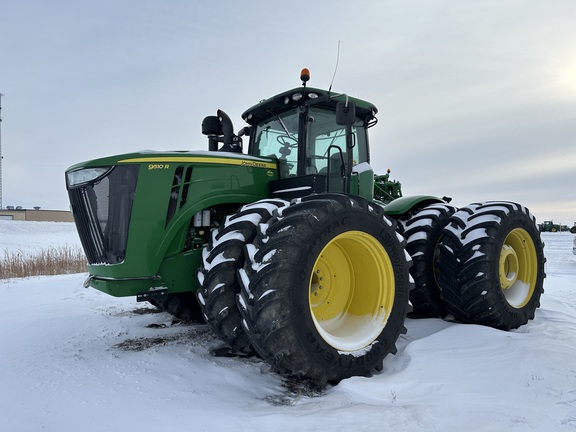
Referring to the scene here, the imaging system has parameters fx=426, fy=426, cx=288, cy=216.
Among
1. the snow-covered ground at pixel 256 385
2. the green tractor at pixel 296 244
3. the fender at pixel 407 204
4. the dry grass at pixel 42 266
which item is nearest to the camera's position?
the snow-covered ground at pixel 256 385

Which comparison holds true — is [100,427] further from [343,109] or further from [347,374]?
[343,109]

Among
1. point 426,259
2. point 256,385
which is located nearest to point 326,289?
point 256,385

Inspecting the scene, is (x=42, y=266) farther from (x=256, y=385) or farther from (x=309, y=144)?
(x=256, y=385)

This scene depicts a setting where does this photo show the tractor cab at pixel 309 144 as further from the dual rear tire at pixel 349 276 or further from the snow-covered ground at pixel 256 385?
the snow-covered ground at pixel 256 385

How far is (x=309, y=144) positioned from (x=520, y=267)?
121 inches

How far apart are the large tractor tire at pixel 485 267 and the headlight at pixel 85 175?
347 cm

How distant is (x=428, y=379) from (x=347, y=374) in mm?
577

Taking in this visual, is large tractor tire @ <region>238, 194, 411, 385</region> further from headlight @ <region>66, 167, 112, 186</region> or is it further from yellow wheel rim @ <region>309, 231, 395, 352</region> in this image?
headlight @ <region>66, 167, 112, 186</region>

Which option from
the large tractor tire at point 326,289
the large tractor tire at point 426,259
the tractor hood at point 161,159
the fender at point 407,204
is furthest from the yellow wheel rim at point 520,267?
the tractor hood at point 161,159

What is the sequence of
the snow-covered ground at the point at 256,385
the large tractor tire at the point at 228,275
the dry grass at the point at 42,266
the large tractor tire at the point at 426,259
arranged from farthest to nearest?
1. the dry grass at the point at 42,266
2. the large tractor tire at the point at 426,259
3. the large tractor tire at the point at 228,275
4. the snow-covered ground at the point at 256,385

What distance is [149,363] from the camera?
135 inches

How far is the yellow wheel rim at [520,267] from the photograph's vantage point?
16.5ft

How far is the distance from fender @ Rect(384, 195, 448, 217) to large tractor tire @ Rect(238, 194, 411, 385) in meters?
1.52

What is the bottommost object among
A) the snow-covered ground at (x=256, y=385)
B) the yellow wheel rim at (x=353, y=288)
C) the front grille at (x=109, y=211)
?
the snow-covered ground at (x=256, y=385)
